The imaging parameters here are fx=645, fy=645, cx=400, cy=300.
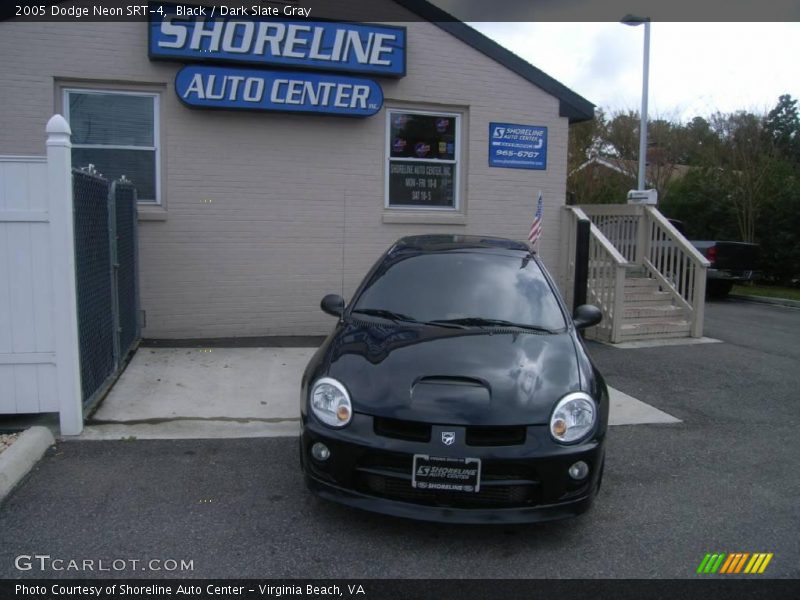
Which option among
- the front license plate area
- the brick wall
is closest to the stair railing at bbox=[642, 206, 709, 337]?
the brick wall

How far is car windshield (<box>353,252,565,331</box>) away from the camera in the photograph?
446 centimetres

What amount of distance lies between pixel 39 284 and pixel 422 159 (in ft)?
18.3

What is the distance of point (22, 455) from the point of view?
431 cm

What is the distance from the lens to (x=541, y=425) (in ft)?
11.2

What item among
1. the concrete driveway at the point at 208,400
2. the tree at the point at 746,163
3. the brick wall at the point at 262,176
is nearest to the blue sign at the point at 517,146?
the brick wall at the point at 262,176

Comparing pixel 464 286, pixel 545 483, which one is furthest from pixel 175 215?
pixel 545 483

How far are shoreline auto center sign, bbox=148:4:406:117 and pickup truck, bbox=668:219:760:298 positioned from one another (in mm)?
10145

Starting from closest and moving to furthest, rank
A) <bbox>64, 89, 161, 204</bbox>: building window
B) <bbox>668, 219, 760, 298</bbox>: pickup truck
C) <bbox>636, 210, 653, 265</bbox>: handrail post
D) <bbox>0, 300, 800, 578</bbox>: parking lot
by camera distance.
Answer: <bbox>0, 300, 800, 578</bbox>: parking lot
<bbox>64, 89, 161, 204</bbox>: building window
<bbox>636, 210, 653, 265</bbox>: handrail post
<bbox>668, 219, 760, 298</bbox>: pickup truck

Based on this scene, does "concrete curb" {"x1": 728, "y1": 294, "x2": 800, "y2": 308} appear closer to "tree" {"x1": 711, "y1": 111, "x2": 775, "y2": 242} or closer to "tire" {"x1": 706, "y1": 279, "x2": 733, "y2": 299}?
"tire" {"x1": 706, "y1": 279, "x2": 733, "y2": 299}

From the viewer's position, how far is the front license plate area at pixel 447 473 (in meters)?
3.31

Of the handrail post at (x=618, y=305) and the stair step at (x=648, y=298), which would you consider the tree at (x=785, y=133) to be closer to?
the stair step at (x=648, y=298)

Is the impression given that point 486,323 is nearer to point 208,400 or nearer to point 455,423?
point 455,423

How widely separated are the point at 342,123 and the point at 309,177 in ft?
2.78
